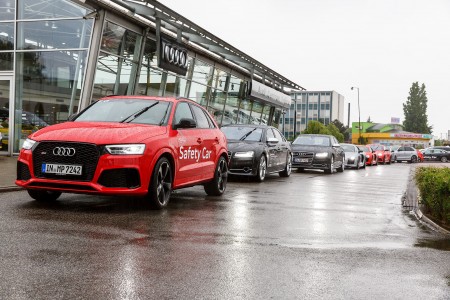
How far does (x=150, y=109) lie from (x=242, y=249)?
4.00 m

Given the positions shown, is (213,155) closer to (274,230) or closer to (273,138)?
(274,230)

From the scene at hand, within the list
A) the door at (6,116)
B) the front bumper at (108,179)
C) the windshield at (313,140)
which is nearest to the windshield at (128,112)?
the front bumper at (108,179)

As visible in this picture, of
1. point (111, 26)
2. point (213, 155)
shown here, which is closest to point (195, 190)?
point (213, 155)

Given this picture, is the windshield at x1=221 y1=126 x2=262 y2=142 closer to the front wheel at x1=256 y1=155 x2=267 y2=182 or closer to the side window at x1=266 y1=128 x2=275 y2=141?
the side window at x1=266 y1=128 x2=275 y2=141

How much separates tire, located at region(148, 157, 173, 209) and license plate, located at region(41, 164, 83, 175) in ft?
3.44

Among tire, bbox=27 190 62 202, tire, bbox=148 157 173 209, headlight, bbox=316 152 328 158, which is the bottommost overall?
tire, bbox=27 190 62 202

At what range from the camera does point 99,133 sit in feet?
26.2

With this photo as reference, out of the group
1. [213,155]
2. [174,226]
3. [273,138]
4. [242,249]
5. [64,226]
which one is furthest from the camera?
[273,138]

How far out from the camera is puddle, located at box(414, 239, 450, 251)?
6.39 meters

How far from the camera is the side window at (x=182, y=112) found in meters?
9.30

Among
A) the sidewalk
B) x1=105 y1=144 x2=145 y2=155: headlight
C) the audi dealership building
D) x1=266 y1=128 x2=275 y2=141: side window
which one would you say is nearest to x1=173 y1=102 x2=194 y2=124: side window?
x1=105 y1=144 x2=145 y2=155: headlight

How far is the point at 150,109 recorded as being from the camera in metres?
9.22

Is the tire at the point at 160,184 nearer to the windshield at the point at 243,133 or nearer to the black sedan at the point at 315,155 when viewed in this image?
the windshield at the point at 243,133

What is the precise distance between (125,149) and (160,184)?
934 millimetres
